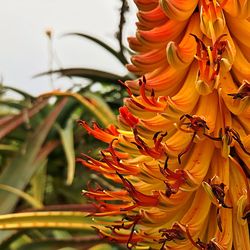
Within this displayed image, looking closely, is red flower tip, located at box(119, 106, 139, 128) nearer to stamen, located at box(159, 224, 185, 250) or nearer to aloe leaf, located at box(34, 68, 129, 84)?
stamen, located at box(159, 224, 185, 250)

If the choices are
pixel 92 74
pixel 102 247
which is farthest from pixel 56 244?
pixel 92 74

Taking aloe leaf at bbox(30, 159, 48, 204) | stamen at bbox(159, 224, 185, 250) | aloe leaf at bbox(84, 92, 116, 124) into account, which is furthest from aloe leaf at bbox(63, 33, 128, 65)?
stamen at bbox(159, 224, 185, 250)

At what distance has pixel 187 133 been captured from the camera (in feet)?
3.32

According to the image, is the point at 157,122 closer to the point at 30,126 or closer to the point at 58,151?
the point at 30,126

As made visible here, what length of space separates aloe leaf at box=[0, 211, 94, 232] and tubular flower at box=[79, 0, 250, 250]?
1.47ft

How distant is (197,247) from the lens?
0.98 metres

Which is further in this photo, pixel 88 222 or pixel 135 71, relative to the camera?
pixel 88 222

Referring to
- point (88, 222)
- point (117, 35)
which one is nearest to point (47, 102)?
point (117, 35)

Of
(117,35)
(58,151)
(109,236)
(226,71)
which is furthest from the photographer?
(58,151)

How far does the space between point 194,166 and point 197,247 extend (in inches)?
4.6

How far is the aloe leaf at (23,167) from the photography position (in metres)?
1.86

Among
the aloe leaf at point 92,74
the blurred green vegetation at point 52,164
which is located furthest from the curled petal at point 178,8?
the aloe leaf at point 92,74

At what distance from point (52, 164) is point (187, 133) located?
1.82 metres

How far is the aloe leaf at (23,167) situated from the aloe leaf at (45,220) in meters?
0.24
